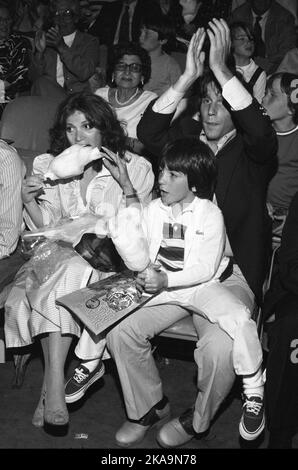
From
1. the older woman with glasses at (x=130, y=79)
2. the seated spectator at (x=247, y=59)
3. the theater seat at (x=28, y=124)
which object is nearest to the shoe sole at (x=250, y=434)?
the theater seat at (x=28, y=124)

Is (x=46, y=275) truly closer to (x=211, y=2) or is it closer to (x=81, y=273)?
(x=81, y=273)

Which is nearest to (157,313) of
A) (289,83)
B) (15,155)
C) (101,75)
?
(15,155)

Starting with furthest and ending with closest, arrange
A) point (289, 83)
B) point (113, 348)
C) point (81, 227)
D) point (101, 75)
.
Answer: point (101, 75) → point (289, 83) → point (81, 227) → point (113, 348)

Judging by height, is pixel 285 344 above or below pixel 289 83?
below

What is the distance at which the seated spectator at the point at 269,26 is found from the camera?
6387mm

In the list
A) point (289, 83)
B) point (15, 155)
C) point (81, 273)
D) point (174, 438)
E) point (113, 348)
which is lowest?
point (174, 438)

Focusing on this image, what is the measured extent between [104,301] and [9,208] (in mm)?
839

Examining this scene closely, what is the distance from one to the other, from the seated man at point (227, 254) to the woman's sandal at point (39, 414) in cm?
19

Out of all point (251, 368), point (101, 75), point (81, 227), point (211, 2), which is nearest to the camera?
point (251, 368)

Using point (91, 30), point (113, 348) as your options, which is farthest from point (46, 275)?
point (91, 30)

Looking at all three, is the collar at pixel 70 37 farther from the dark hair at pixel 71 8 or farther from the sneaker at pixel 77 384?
the sneaker at pixel 77 384

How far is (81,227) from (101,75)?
2.68m

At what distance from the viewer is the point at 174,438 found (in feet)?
11.0

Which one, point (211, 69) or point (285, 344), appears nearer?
point (285, 344)
